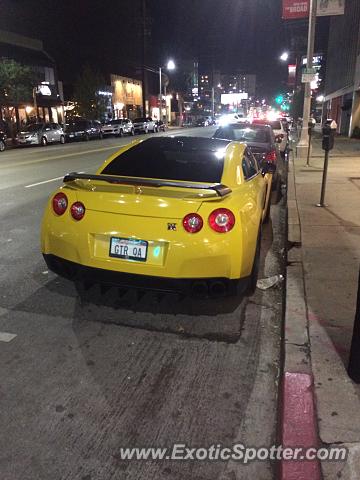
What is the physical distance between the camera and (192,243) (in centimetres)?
391

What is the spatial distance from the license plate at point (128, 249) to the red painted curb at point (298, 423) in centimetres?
154

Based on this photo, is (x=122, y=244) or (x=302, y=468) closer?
(x=302, y=468)

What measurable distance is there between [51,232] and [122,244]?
780mm

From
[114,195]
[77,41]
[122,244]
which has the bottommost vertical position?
[122,244]

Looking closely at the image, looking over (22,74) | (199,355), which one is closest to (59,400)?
(199,355)

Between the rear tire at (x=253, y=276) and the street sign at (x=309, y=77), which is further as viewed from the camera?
the street sign at (x=309, y=77)

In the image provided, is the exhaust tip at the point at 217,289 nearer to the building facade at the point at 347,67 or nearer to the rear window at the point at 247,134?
the rear window at the point at 247,134

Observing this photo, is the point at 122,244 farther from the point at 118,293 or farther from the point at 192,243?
the point at 118,293

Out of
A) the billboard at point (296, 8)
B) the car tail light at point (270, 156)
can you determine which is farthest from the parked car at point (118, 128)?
the car tail light at point (270, 156)

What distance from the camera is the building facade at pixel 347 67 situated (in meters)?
30.5

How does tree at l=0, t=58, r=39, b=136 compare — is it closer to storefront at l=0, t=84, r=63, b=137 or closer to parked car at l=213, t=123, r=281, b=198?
storefront at l=0, t=84, r=63, b=137

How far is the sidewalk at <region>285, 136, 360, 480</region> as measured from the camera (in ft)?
9.11

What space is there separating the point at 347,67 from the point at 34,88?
75.8 ft

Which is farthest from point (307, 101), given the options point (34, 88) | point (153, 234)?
point (34, 88)
